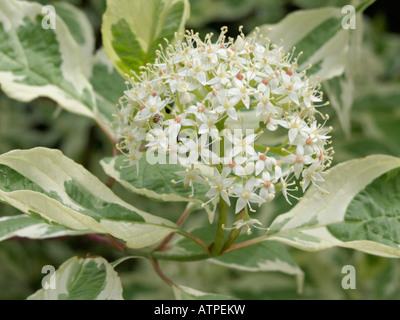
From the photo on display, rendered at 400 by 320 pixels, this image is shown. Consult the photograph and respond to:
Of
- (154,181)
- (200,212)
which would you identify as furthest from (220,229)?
(200,212)

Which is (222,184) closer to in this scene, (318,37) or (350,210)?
(350,210)

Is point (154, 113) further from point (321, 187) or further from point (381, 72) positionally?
point (381, 72)

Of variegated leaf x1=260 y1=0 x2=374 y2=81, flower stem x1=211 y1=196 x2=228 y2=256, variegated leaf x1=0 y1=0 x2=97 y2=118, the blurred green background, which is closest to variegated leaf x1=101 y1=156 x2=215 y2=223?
flower stem x1=211 y1=196 x2=228 y2=256

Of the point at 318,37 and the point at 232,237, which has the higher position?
the point at 318,37

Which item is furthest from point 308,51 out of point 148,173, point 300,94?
point 148,173

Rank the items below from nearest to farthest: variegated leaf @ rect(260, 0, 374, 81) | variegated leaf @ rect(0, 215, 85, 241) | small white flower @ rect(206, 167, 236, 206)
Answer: small white flower @ rect(206, 167, 236, 206), variegated leaf @ rect(0, 215, 85, 241), variegated leaf @ rect(260, 0, 374, 81)

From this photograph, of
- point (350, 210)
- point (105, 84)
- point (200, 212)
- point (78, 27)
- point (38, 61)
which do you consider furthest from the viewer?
point (200, 212)

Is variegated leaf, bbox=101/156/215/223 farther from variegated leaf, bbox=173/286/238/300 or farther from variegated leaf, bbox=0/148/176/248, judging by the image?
variegated leaf, bbox=173/286/238/300
